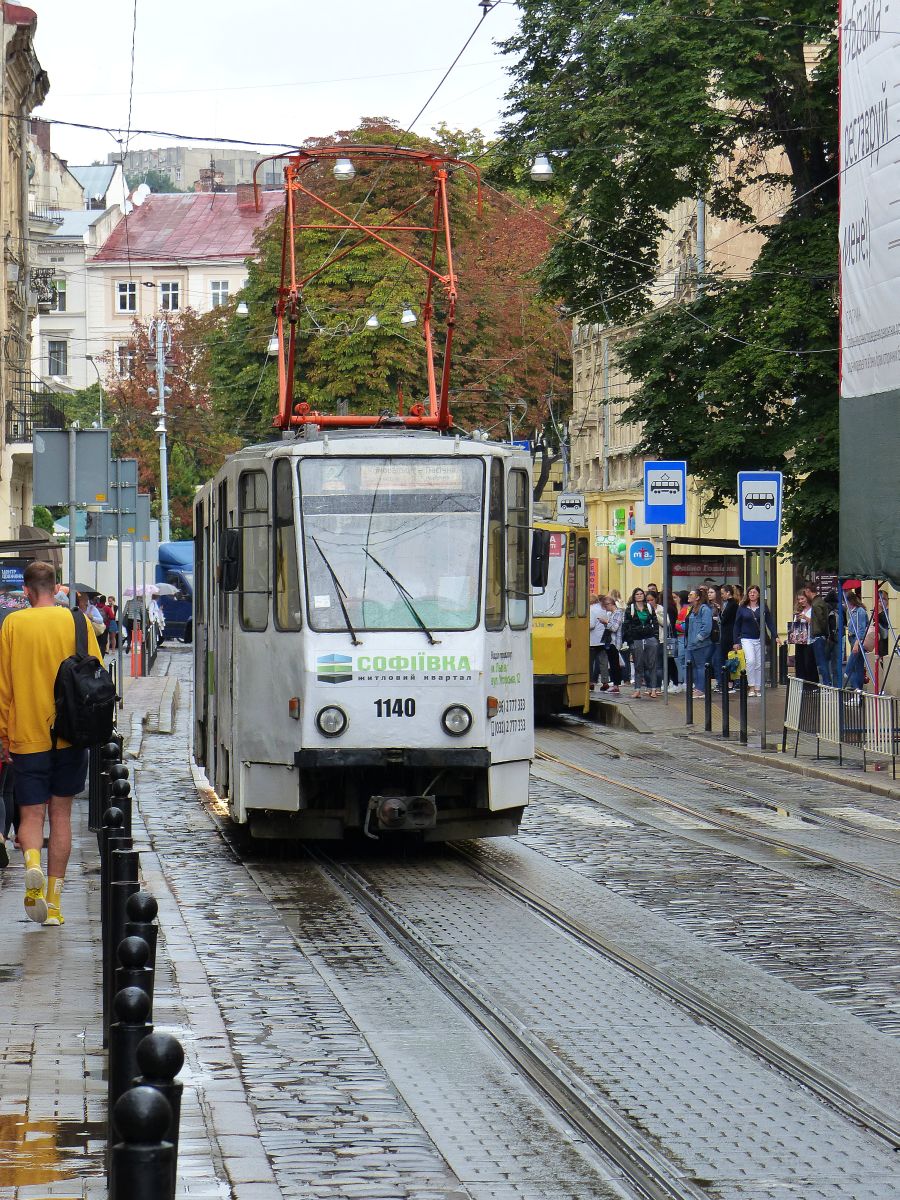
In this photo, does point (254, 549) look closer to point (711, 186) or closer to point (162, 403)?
point (711, 186)

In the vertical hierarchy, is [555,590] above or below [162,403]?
below

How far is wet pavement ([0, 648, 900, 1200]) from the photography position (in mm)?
6129

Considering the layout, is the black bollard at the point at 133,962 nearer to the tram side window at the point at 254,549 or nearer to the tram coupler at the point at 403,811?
the tram coupler at the point at 403,811

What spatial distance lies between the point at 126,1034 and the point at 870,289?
1864 cm

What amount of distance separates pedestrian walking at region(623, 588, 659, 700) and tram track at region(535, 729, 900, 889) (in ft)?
36.6

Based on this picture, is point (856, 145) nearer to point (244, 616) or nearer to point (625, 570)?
point (244, 616)

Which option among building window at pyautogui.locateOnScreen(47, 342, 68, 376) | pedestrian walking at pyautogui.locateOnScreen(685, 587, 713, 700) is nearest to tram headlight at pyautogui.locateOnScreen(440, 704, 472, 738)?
pedestrian walking at pyautogui.locateOnScreen(685, 587, 713, 700)

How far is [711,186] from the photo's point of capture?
32.7 meters

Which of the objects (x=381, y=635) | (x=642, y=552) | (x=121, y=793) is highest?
(x=642, y=552)

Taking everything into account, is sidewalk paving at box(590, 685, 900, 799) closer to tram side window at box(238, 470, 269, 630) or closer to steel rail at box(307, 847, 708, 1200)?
tram side window at box(238, 470, 269, 630)

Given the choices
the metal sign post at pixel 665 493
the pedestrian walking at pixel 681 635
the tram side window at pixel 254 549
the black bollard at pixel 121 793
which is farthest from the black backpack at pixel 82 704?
the pedestrian walking at pixel 681 635

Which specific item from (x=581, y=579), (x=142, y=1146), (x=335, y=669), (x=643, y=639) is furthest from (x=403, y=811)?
(x=643, y=639)

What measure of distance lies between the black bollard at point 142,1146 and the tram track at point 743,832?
396 inches

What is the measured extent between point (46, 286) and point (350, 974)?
50.2 meters
